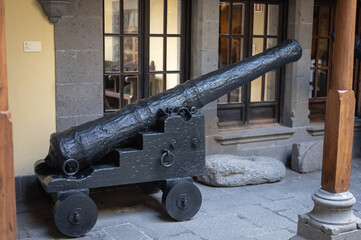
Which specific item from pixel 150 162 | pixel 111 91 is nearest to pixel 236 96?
pixel 111 91

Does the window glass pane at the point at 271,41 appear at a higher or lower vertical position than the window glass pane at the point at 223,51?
higher

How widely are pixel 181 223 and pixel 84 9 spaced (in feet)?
Result: 9.07

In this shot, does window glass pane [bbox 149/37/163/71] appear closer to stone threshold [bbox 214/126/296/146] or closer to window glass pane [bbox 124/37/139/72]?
window glass pane [bbox 124/37/139/72]

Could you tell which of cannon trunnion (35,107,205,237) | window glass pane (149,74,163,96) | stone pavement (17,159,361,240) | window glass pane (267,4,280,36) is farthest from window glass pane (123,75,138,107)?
window glass pane (267,4,280,36)

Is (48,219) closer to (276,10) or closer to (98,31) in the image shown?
(98,31)

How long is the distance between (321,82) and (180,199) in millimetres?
4053

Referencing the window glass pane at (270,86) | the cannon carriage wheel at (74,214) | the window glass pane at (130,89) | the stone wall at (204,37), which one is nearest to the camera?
the cannon carriage wheel at (74,214)

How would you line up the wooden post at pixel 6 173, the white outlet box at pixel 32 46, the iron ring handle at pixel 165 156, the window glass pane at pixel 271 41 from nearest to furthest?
1. the wooden post at pixel 6 173
2. the iron ring handle at pixel 165 156
3. the white outlet box at pixel 32 46
4. the window glass pane at pixel 271 41

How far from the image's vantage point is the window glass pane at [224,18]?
292 inches

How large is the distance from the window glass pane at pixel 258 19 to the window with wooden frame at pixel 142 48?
1178mm

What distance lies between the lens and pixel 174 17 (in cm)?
704

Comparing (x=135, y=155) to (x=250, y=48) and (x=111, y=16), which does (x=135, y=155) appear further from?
(x=250, y=48)

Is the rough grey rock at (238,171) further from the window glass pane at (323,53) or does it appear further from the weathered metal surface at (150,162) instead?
the window glass pane at (323,53)

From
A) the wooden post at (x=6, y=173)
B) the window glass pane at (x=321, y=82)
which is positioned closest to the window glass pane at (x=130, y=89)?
the window glass pane at (x=321, y=82)
